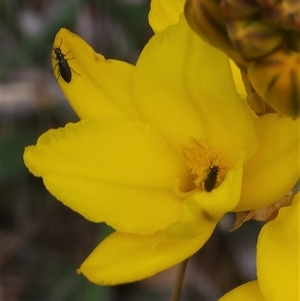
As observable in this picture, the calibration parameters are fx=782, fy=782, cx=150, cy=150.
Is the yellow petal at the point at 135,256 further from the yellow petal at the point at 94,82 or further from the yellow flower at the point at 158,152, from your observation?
the yellow petal at the point at 94,82

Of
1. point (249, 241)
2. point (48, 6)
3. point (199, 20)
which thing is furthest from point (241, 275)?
point (199, 20)

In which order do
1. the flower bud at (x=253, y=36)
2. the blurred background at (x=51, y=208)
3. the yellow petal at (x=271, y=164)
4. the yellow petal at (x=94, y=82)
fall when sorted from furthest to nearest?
the blurred background at (x=51, y=208) < the yellow petal at (x=94, y=82) < the yellow petal at (x=271, y=164) < the flower bud at (x=253, y=36)

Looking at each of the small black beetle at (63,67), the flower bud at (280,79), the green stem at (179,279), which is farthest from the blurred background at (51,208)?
the flower bud at (280,79)

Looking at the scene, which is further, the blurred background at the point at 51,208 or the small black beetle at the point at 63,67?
the blurred background at the point at 51,208

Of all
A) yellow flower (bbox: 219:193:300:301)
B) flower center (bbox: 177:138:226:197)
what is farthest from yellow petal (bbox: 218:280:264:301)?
flower center (bbox: 177:138:226:197)

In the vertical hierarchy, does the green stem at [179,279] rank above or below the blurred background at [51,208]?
above

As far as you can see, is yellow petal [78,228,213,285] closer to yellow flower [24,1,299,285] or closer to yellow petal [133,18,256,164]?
yellow flower [24,1,299,285]

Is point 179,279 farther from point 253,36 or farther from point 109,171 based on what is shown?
point 253,36
